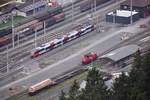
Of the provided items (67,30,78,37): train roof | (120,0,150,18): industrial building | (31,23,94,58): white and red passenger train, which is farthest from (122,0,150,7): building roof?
(67,30,78,37): train roof

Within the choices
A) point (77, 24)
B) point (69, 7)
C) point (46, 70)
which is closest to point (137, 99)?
point (46, 70)

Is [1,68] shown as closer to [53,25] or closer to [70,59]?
[70,59]

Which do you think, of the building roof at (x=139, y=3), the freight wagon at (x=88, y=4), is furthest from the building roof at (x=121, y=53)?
the freight wagon at (x=88, y=4)

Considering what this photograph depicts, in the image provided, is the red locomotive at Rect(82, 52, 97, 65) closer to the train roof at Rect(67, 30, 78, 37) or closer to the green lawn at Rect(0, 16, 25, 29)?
the train roof at Rect(67, 30, 78, 37)

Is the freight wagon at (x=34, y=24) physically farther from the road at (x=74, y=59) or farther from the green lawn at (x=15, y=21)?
the road at (x=74, y=59)

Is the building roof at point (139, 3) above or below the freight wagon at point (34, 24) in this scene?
above

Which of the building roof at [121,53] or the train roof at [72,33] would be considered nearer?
the building roof at [121,53]
